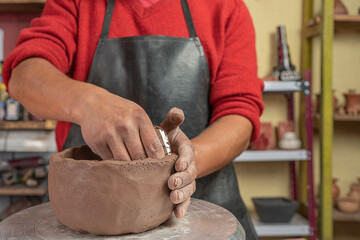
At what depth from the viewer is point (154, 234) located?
652mm

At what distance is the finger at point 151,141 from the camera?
26.9 inches

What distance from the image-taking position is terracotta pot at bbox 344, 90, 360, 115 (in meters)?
2.47

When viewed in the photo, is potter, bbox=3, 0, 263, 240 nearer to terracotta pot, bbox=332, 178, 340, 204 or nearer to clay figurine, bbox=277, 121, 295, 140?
clay figurine, bbox=277, 121, 295, 140

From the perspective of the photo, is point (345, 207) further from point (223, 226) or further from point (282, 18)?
point (223, 226)

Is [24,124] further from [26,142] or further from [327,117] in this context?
[327,117]

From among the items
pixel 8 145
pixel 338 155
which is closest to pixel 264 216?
pixel 338 155

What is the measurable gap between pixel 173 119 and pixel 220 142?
1.02 feet

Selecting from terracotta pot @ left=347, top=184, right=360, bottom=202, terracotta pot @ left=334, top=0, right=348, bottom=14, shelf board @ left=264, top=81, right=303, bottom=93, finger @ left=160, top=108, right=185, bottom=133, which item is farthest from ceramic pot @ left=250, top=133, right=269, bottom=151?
finger @ left=160, top=108, right=185, bottom=133

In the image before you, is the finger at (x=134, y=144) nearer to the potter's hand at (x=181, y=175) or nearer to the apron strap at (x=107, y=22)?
the potter's hand at (x=181, y=175)

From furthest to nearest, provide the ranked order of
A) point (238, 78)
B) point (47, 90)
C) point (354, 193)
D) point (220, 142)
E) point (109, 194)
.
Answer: point (354, 193)
point (238, 78)
point (220, 142)
point (47, 90)
point (109, 194)

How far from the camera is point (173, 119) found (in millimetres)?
728

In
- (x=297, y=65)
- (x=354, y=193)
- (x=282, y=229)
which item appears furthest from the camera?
A: (x=297, y=65)

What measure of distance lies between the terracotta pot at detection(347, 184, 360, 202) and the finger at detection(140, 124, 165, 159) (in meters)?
2.19

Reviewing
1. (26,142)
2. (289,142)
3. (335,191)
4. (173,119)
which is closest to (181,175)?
(173,119)
